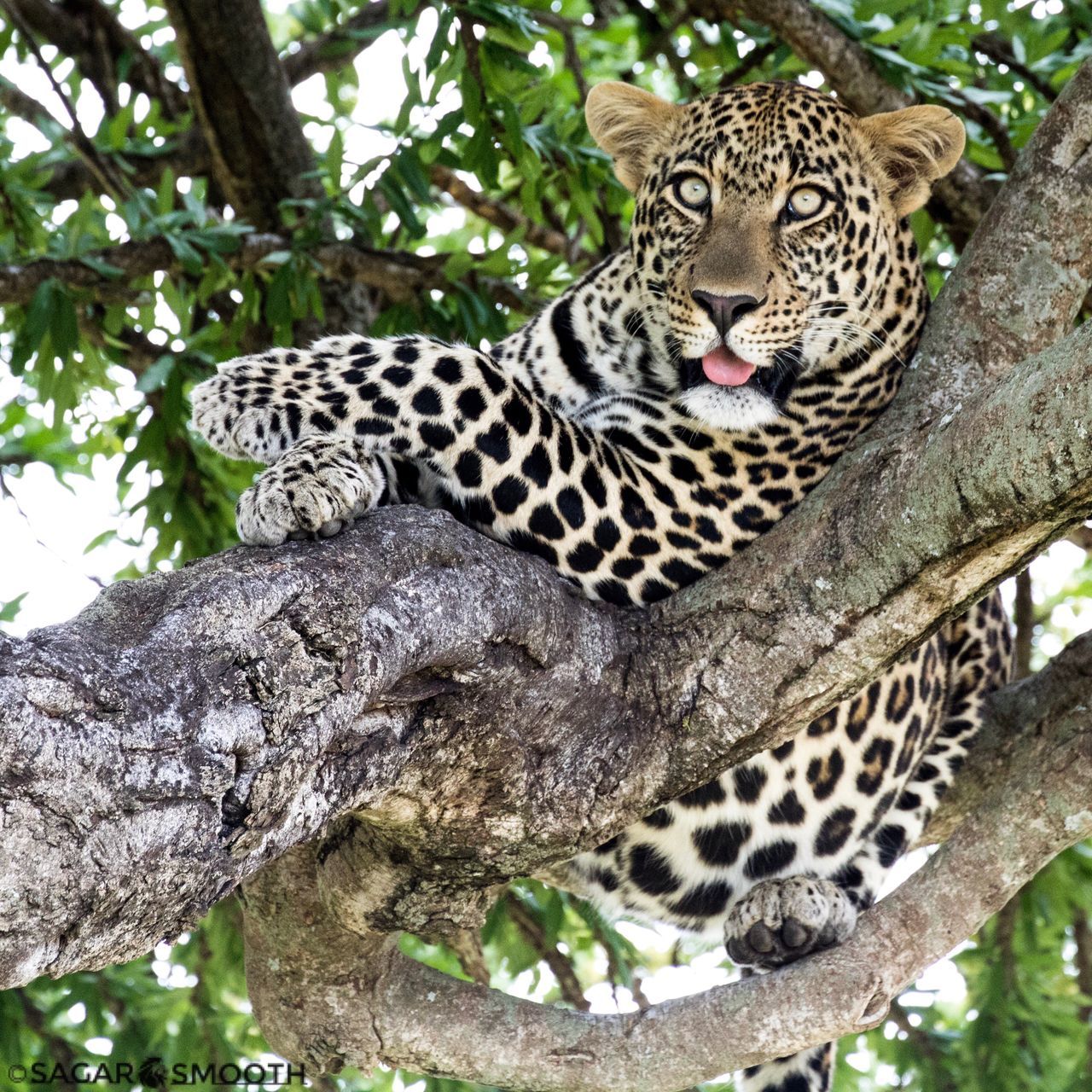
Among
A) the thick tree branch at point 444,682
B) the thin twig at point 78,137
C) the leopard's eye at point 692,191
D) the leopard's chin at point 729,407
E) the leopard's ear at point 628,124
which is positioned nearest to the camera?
the thick tree branch at point 444,682

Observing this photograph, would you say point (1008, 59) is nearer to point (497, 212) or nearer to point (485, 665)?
point (497, 212)

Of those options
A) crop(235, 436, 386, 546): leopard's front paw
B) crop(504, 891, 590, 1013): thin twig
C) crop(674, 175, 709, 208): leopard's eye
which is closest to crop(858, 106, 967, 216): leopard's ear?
crop(674, 175, 709, 208): leopard's eye

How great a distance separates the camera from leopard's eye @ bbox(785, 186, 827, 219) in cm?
489

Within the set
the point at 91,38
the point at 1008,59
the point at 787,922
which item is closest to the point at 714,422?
the point at 787,922

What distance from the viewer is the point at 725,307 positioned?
4.57m

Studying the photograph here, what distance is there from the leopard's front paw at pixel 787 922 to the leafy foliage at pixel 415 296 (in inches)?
42.6

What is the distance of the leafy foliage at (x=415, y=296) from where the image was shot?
5.67 m

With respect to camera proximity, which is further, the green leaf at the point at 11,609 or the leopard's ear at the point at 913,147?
the green leaf at the point at 11,609

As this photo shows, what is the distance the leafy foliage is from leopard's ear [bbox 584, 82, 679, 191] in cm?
31

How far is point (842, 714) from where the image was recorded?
15.6 feet

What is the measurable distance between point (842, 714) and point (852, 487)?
1.23 metres

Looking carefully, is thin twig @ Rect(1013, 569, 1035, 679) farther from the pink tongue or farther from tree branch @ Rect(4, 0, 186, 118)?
tree branch @ Rect(4, 0, 186, 118)

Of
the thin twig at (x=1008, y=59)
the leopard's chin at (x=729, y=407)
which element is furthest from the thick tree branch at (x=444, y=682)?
the thin twig at (x=1008, y=59)

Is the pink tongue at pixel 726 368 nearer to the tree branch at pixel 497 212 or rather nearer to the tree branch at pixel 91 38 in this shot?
the tree branch at pixel 497 212
